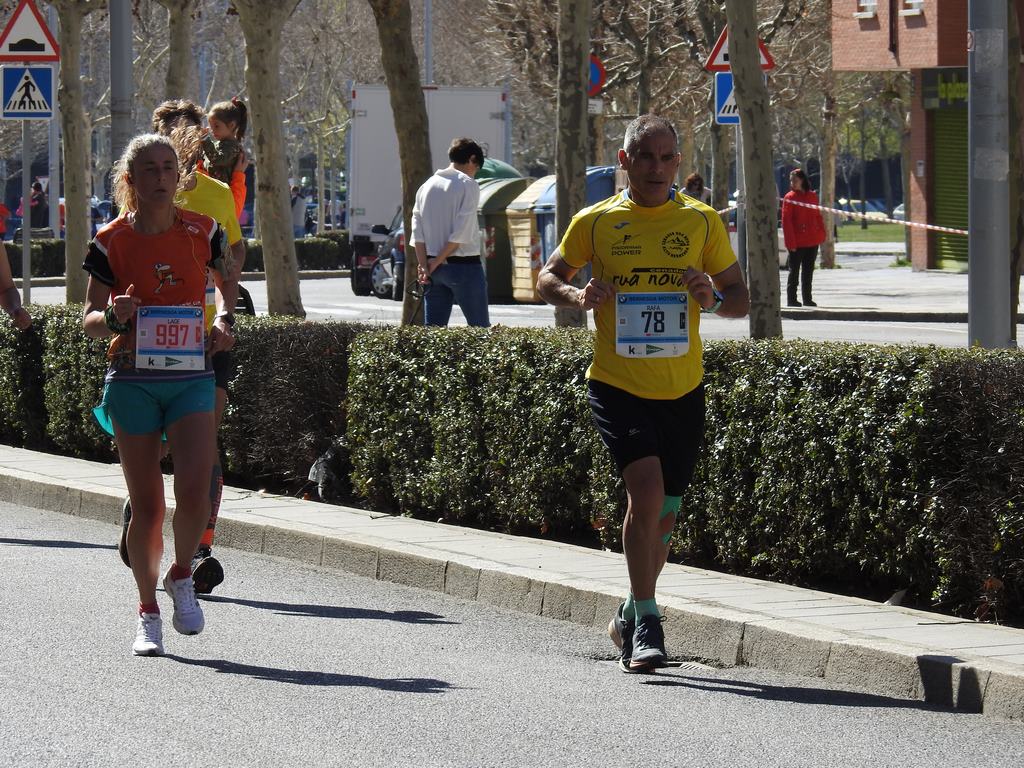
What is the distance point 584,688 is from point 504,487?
8.66 ft

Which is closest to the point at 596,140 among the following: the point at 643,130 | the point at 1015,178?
the point at 1015,178

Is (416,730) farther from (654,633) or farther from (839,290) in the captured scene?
(839,290)

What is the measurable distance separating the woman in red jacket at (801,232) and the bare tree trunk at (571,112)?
36.9ft

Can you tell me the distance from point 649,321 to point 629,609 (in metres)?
1.01

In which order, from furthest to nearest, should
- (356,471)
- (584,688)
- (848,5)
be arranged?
(848,5) < (356,471) < (584,688)

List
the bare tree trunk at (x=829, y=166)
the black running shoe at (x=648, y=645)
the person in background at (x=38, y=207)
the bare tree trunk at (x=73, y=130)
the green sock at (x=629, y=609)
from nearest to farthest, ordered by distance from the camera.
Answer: the black running shoe at (x=648, y=645) < the green sock at (x=629, y=609) < the bare tree trunk at (x=73, y=130) < the bare tree trunk at (x=829, y=166) < the person in background at (x=38, y=207)

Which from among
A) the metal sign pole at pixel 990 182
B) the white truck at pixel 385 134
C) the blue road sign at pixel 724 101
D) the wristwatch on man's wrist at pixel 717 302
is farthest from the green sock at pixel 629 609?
the white truck at pixel 385 134

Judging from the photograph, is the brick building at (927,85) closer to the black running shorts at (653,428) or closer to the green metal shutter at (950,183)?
the green metal shutter at (950,183)

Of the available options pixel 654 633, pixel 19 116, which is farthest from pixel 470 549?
pixel 19 116

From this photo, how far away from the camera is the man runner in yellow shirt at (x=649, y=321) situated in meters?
6.35

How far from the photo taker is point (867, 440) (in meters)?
7.06

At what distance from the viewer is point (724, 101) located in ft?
65.5

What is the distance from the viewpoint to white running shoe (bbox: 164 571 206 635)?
6848mm

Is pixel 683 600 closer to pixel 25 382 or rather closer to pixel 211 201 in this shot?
pixel 211 201
